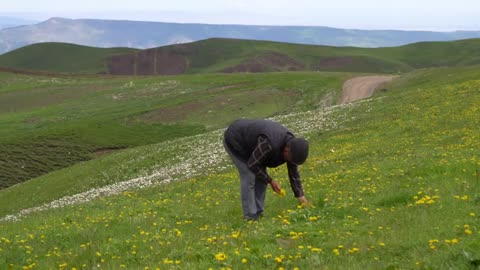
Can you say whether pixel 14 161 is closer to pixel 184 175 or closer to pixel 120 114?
pixel 120 114

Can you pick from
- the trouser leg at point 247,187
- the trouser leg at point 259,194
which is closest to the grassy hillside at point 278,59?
the trouser leg at point 259,194

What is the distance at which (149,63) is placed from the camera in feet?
589

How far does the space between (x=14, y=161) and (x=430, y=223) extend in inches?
2140

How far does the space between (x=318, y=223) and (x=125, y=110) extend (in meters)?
69.6

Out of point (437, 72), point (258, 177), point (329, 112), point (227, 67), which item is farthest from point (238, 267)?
point (227, 67)

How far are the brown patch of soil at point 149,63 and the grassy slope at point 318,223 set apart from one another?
495 ft

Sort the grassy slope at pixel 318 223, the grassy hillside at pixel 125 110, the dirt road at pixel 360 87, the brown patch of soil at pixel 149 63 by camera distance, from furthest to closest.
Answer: the brown patch of soil at pixel 149 63 → the dirt road at pixel 360 87 → the grassy hillside at pixel 125 110 → the grassy slope at pixel 318 223

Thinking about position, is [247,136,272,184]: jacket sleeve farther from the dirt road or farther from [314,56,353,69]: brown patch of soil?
[314,56,353,69]: brown patch of soil

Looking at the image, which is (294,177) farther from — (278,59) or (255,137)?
(278,59)

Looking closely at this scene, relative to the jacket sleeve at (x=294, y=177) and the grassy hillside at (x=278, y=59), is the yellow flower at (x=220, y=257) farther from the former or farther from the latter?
the grassy hillside at (x=278, y=59)

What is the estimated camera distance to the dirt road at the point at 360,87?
71.2 metres

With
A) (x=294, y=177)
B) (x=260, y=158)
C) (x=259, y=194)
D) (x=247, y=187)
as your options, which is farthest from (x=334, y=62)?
(x=260, y=158)

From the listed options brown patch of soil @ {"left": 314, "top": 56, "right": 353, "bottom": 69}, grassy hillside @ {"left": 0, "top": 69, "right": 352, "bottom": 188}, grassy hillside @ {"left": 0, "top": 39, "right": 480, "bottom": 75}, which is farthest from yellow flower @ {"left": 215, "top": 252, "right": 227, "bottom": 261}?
brown patch of soil @ {"left": 314, "top": 56, "right": 353, "bottom": 69}

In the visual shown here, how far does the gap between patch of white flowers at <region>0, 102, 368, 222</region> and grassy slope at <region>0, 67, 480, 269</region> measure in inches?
282
